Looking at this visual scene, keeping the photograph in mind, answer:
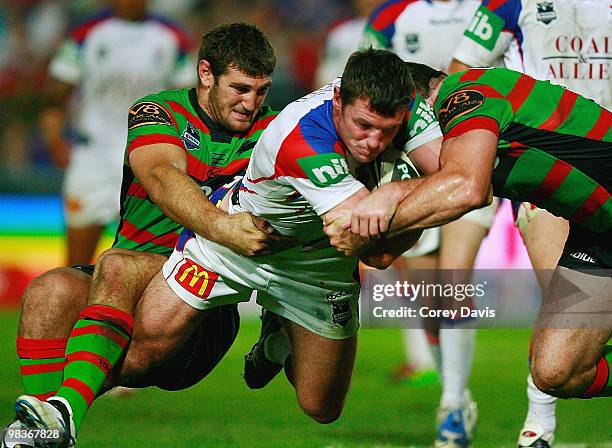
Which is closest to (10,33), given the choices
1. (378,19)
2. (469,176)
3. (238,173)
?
(378,19)

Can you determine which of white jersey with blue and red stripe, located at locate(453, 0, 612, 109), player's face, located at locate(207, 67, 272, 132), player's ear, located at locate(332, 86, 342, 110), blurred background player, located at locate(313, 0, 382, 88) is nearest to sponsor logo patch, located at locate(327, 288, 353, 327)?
player's face, located at locate(207, 67, 272, 132)

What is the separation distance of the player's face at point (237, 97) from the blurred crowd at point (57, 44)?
16.6 feet

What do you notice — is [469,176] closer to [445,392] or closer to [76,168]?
[445,392]

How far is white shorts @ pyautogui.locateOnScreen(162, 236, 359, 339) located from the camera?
4512mm

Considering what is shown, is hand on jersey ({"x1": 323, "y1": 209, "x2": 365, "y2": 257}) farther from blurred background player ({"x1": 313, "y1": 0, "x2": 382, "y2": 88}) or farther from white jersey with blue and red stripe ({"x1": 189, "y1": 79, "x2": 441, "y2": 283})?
blurred background player ({"x1": 313, "y1": 0, "x2": 382, "y2": 88})

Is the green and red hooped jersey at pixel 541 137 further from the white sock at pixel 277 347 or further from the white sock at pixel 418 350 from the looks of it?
the white sock at pixel 418 350

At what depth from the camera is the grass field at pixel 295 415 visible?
527 cm

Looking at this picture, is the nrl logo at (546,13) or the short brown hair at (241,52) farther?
the nrl logo at (546,13)

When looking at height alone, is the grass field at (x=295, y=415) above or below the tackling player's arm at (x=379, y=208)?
below

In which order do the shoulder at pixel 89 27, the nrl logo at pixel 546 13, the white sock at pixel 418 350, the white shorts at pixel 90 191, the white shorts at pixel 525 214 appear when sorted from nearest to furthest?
the white shorts at pixel 525 214 → the nrl logo at pixel 546 13 → the white sock at pixel 418 350 → the white shorts at pixel 90 191 → the shoulder at pixel 89 27

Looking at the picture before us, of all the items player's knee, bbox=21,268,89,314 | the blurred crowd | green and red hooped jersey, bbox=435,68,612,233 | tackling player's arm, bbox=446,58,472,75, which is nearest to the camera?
green and red hooped jersey, bbox=435,68,612,233

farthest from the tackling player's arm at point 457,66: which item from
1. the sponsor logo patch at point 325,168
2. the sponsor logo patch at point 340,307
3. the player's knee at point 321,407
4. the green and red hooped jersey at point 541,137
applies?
the sponsor logo patch at point 325,168

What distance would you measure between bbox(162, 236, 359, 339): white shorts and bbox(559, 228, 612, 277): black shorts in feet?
2.86

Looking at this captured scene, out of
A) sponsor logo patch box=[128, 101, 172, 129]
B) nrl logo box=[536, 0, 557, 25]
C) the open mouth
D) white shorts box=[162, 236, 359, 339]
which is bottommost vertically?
white shorts box=[162, 236, 359, 339]
